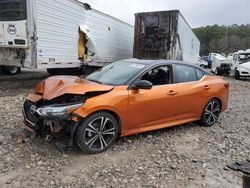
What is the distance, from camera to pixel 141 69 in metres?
5.07

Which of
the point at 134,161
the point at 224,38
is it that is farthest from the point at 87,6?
the point at 224,38

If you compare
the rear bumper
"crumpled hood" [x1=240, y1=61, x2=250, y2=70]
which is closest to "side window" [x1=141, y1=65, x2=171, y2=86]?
"crumpled hood" [x1=240, y1=61, x2=250, y2=70]

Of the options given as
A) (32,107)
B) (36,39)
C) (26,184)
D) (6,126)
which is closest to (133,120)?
(32,107)

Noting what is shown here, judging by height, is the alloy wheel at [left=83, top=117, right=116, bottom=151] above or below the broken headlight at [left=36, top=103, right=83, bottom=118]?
below

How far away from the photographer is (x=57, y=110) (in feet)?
13.4

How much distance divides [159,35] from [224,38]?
73.6 m

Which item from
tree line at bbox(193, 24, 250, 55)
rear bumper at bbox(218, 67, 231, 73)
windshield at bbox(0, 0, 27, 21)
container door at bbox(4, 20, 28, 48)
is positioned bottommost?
rear bumper at bbox(218, 67, 231, 73)

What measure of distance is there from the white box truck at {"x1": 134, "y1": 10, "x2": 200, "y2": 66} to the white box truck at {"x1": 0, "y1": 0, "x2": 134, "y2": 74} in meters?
1.49

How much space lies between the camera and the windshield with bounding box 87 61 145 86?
493cm

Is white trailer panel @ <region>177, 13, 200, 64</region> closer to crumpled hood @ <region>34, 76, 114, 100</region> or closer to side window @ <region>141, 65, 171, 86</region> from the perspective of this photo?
side window @ <region>141, 65, 171, 86</region>

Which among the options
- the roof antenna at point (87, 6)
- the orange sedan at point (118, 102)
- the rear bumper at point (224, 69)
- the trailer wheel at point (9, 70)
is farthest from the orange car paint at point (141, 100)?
the rear bumper at point (224, 69)

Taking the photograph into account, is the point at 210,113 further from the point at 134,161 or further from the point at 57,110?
the point at 57,110

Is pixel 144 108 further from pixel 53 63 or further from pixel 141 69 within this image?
pixel 53 63

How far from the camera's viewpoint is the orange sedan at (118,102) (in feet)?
13.7
